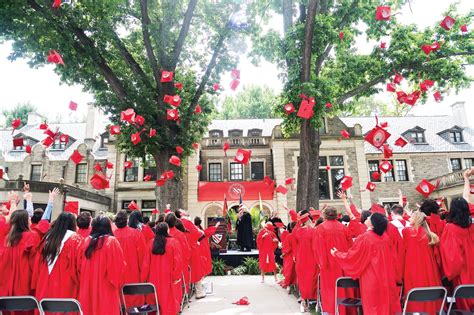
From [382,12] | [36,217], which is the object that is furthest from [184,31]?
[36,217]

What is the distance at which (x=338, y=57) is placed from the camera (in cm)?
1348

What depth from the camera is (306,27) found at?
10.3m

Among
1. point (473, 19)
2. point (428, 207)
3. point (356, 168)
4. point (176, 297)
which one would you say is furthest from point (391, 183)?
point (176, 297)

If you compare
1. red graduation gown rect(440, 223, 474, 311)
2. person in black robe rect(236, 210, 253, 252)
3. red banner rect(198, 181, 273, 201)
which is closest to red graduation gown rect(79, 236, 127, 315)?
red graduation gown rect(440, 223, 474, 311)

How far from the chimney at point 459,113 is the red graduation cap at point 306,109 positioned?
89.7 ft

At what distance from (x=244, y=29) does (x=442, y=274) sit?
10495 mm

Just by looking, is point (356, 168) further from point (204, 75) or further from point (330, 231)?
point (330, 231)

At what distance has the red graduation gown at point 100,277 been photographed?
442 centimetres

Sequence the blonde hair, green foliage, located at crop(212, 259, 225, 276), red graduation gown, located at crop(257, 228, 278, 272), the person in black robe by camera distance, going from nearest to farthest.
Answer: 1. the blonde hair
2. red graduation gown, located at crop(257, 228, 278, 272)
3. green foliage, located at crop(212, 259, 225, 276)
4. the person in black robe

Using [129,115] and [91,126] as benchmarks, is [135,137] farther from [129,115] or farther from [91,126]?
[91,126]

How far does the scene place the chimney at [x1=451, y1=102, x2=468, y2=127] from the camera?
30562 millimetres

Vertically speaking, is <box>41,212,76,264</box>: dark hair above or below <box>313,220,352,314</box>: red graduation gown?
above

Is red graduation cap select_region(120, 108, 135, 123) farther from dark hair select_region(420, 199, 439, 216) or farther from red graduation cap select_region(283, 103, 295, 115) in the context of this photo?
dark hair select_region(420, 199, 439, 216)

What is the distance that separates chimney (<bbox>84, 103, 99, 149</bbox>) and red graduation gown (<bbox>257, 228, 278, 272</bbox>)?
2165 centimetres
